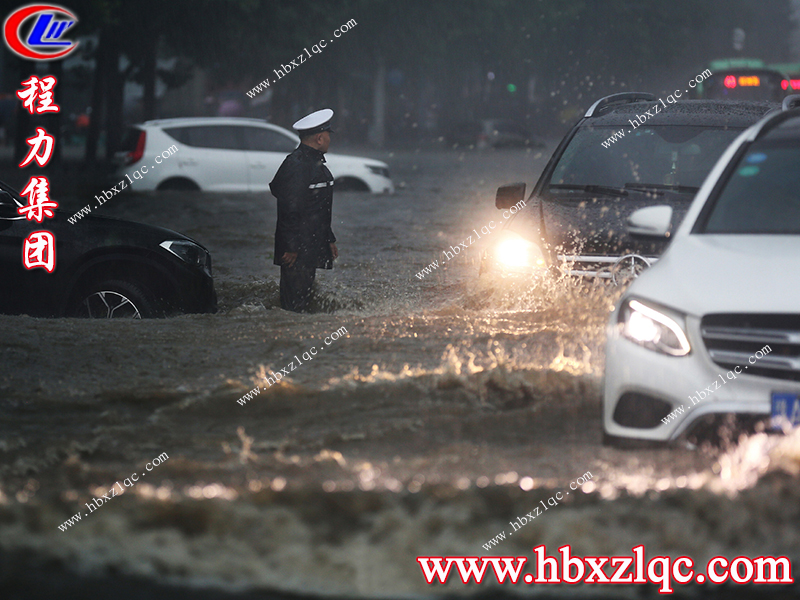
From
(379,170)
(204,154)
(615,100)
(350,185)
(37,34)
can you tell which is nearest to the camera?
(615,100)

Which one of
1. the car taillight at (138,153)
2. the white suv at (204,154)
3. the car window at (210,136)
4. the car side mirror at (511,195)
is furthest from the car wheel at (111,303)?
the car window at (210,136)

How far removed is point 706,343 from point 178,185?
13.7 metres

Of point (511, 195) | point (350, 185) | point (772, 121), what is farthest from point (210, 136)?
point (772, 121)

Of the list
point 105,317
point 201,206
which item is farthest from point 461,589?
point 201,206

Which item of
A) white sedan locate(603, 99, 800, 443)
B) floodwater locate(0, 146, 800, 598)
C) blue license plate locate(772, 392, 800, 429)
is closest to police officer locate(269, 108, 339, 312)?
floodwater locate(0, 146, 800, 598)

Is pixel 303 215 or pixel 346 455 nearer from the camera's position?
pixel 346 455

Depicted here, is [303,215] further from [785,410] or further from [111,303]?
[785,410]

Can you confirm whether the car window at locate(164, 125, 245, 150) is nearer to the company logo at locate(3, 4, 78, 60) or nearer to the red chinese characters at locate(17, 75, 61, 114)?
the red chinese characters at locate(17, 75, 61, 114)

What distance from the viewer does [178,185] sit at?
1708 centimetres

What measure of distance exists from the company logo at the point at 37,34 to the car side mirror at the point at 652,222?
15.9 meters

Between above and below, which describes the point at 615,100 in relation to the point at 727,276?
above

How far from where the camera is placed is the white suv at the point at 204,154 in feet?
55.0

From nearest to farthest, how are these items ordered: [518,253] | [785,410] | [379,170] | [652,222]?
[785,410] → [652,222] → [518,253] → [379,170]

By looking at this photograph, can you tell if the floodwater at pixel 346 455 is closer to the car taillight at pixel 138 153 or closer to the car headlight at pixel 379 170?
the car taillight at pixel 138 153
